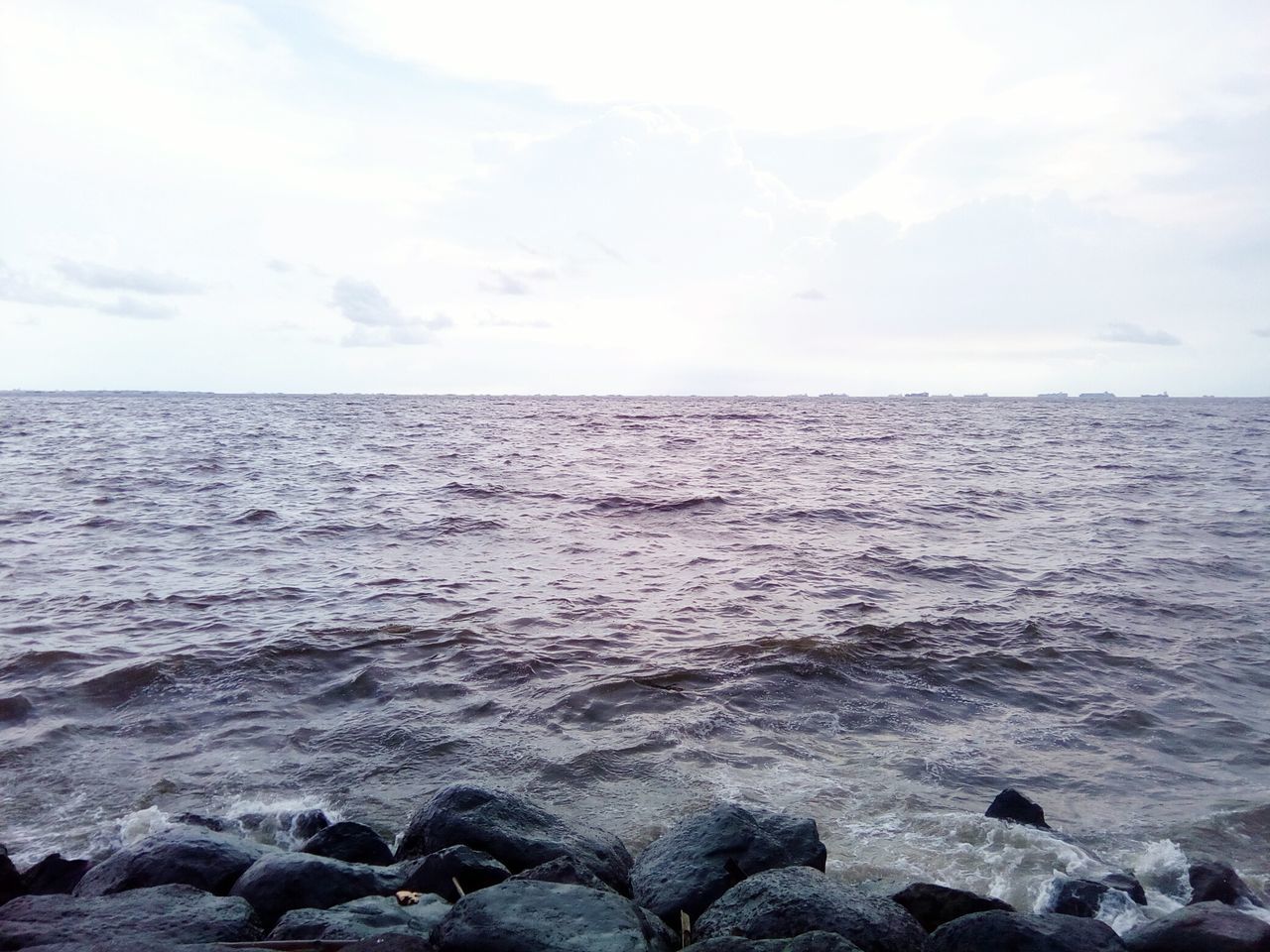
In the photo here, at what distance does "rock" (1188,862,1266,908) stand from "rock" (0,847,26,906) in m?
7.07

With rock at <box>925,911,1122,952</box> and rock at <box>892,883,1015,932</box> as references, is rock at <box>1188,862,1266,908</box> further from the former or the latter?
rock at <box>892,883,1015,932</box>

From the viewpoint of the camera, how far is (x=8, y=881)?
4.77m

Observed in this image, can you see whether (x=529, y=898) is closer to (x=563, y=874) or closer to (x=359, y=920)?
(x=563, y=874)

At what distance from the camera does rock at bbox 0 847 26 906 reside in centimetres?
473

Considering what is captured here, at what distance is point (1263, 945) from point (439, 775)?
219 inches

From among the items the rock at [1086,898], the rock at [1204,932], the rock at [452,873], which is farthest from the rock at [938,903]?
the rock at [452,873]

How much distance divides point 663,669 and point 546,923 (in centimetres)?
549

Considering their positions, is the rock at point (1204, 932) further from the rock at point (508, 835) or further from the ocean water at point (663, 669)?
the rock at point (508, 835)

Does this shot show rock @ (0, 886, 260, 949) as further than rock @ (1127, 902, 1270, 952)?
No

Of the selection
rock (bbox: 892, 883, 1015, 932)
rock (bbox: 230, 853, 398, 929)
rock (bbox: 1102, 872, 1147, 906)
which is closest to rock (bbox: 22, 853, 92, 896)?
rock (bbox: 230, 853, 398, 929)

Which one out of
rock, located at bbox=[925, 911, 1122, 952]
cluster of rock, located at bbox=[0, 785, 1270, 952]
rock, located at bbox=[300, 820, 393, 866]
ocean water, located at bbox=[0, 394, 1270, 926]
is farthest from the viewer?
ocean water, located at bbox=[0, 394, 1270, 926]

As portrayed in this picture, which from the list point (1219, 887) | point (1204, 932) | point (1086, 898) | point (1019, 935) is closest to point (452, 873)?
point (1019, 935)

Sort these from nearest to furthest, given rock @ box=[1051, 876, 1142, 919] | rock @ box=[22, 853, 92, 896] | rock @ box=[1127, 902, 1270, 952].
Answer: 1. rock @ box=[1127, 902, 1270, 952]
2. rock @ box=[22, 853, 92, 896]
3. rock @ box=[1051, 876, 1142, 919]

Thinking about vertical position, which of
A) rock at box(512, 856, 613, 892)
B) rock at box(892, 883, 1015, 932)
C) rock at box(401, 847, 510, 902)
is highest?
rock at box(512, 856, 613, 892)
